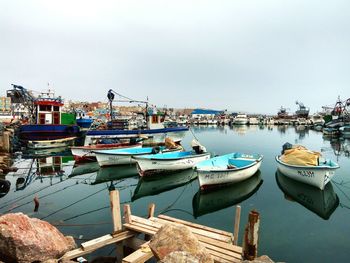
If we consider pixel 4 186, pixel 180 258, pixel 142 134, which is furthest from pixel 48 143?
pixel 180 258

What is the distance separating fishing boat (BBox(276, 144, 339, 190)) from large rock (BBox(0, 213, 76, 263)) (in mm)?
12971

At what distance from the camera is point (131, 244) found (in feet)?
25.4

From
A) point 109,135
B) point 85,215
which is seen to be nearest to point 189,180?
point 85,215

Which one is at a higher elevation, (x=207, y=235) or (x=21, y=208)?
(x=207, y=235)

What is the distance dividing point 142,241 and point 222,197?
23.0 ft

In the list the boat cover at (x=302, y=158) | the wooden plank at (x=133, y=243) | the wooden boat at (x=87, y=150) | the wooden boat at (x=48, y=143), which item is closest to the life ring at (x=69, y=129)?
the wooden boat at (x=48, y=143)

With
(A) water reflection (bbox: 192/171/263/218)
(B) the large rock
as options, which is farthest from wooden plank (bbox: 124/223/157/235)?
(A) water reflection (bbox: 192/171/263/218)

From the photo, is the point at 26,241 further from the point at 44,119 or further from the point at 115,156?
the point at 44,119

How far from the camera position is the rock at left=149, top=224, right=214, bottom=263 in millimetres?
5512

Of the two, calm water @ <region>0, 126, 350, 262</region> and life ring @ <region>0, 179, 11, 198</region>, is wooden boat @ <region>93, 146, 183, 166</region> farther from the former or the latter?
life ring @ <region>0, 179, 11, 198</region>

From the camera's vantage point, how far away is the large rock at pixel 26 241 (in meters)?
6.17

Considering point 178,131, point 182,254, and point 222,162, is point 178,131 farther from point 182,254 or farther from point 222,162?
point 182,254

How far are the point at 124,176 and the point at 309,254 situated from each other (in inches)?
532

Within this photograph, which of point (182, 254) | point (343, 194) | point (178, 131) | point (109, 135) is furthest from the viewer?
point (178, 131)
